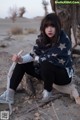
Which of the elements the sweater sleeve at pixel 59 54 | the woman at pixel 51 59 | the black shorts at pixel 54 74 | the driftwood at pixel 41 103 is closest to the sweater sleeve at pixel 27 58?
the woman at pixel 51 59

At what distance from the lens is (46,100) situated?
5.05 meters

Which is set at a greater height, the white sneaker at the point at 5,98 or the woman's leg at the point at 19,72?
the woman's leg at the point at 19,72

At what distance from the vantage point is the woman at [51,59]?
4902 mm

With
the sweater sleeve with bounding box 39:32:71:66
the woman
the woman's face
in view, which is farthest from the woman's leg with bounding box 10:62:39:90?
the woman's face

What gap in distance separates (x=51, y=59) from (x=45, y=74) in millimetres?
198

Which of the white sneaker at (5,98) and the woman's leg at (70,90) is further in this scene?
the white sneaker at (5,98)

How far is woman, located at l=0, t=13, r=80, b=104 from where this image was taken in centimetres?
490

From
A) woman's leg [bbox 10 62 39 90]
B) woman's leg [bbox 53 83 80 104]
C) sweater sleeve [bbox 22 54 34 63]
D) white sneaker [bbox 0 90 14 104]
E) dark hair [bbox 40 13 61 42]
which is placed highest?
dark hair [bbox 40 13 61 42]

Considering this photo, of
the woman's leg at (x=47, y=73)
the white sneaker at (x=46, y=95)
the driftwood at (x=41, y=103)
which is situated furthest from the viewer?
the white sneaker at (x=46, y=95)

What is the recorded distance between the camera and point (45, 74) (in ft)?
15.9

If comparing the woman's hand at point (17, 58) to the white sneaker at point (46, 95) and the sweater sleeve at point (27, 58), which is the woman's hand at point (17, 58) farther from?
the white sneaker at point (46, 95)

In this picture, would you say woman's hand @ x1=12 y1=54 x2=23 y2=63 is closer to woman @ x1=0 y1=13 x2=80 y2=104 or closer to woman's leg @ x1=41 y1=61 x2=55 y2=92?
woman @ x1=0 y1=13 x2=80 y2=104

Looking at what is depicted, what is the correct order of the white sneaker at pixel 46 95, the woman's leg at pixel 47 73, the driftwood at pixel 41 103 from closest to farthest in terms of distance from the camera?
the woman's leg at pixel 47 73 → the driftwood at pixel 41 103 → the white sneaker at pixel 46 95

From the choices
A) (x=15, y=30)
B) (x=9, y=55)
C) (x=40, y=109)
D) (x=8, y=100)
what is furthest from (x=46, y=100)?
(x=15, y=30)
